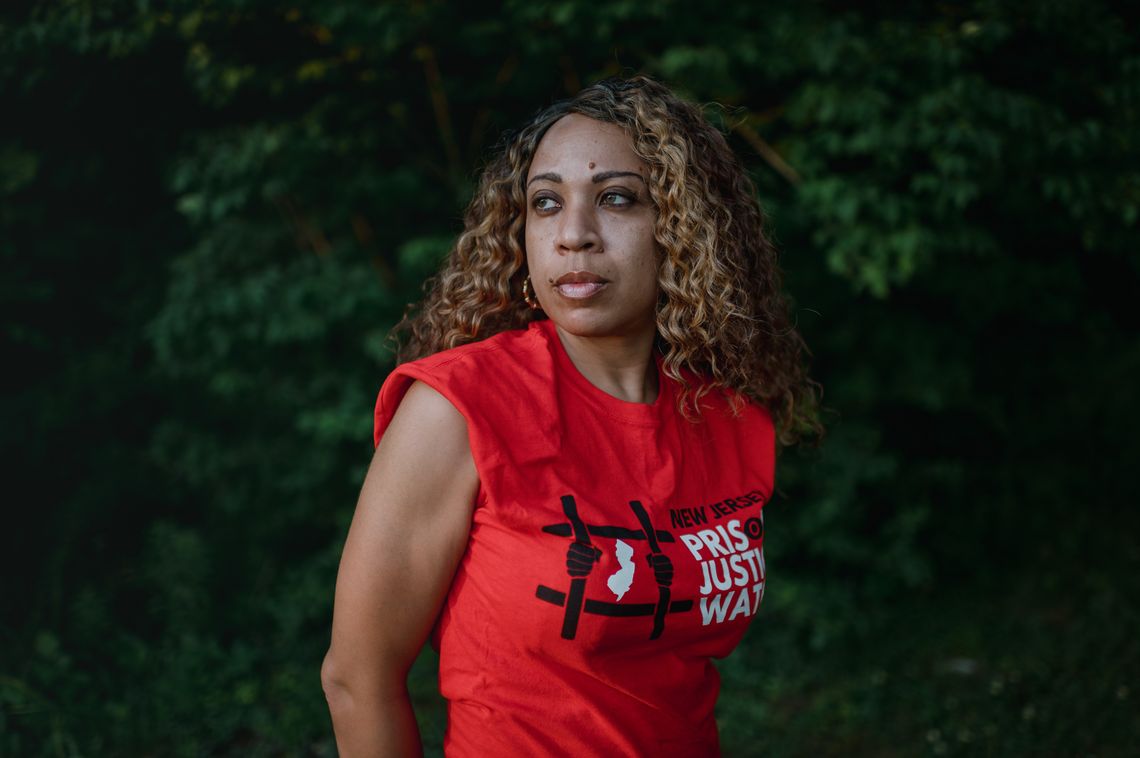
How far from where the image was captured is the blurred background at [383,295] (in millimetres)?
3533

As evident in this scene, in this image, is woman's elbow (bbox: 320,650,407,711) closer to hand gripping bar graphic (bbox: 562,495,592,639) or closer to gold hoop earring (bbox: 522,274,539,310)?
hand gripping bar graphic (bbox: 562,495,592,639)

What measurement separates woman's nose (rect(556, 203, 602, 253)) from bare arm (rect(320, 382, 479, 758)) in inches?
15.7

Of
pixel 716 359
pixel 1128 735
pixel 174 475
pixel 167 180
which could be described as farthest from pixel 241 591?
pixel 1128 735

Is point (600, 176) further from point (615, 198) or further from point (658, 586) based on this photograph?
point (658, 586)

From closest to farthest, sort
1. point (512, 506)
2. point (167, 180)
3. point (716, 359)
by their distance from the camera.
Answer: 1. point (512, 506)
2. point (716, 359)
3. point (167, 180)

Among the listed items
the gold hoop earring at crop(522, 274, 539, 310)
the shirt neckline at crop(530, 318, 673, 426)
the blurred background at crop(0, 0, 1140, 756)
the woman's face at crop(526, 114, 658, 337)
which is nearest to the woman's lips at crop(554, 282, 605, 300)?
the woman's face at crop(526, 114, 658, 337)

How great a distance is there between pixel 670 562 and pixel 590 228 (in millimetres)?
654

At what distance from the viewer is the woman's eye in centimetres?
176

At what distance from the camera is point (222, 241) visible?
412cm

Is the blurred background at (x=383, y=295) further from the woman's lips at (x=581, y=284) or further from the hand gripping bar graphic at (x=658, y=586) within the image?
the hand gripping bar graphic at (x=658, y=586)

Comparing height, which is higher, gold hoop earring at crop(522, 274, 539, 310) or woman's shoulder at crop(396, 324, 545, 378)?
gold hoop earring at crop(522, 274, 539, 310)

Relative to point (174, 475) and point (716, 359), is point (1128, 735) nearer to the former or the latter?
point (716, 359)

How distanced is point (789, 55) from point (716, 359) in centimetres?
223

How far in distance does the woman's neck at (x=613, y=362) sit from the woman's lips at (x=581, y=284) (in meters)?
0.13
